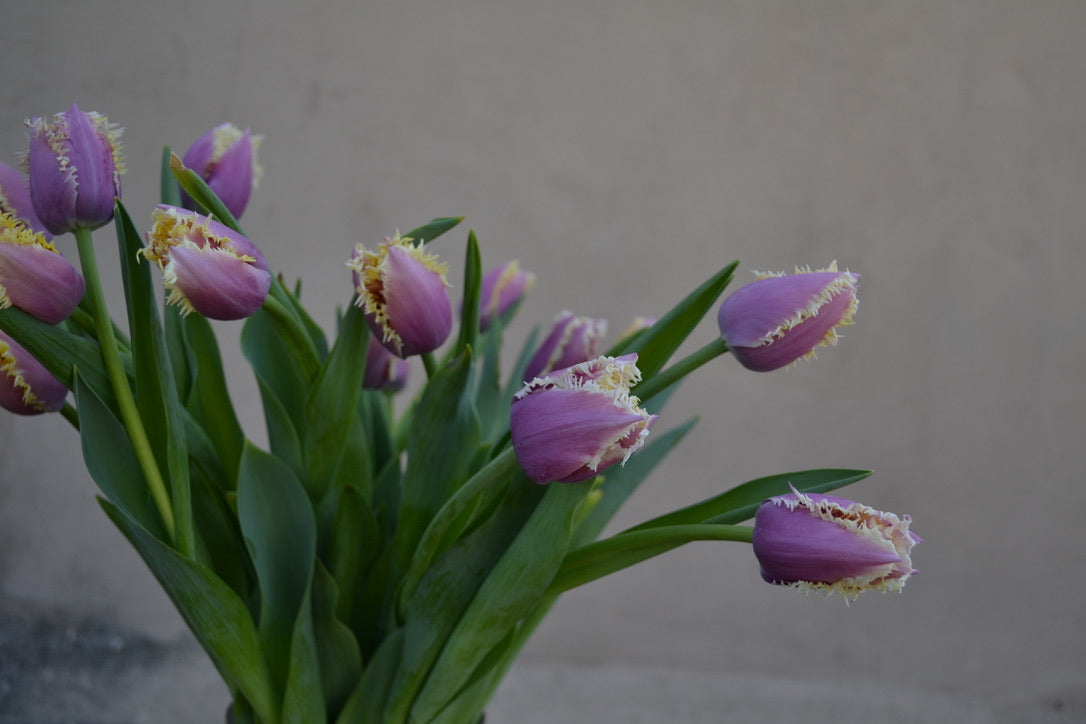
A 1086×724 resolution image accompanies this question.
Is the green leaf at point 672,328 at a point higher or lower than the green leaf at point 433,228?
lower

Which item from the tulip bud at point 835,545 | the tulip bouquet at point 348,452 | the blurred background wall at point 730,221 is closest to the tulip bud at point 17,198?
the tulip bouquet at point 348,452

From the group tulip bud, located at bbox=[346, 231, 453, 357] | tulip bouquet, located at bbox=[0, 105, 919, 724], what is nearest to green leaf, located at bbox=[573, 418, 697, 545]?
tulip bouquet, located at bbox=[0, 105, 919, 724]

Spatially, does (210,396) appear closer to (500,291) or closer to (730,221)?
(500,291)

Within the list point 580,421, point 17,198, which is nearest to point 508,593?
point 580,421

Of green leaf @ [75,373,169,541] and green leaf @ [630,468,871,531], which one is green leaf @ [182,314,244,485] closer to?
green leaf @ [75,373,169,541]

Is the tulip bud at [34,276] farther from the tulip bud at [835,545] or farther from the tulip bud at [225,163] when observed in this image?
the tulip bud at [835,545]

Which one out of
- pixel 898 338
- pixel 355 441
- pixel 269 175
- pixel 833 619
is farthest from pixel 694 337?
pixel 355 441
